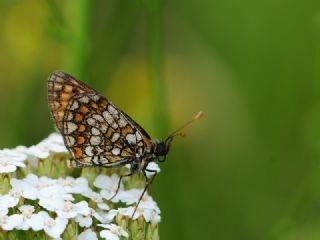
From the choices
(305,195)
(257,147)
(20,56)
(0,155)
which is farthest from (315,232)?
(20,56)

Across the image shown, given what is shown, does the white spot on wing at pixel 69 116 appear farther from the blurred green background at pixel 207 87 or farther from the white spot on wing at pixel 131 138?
the blurred green background at pixel 207 87

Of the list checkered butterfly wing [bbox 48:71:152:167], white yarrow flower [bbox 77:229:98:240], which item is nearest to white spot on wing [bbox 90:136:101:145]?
checkered butterfly wing [bbox 48:71:152:167]

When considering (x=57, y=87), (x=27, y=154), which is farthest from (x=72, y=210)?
(x=57, y=87)

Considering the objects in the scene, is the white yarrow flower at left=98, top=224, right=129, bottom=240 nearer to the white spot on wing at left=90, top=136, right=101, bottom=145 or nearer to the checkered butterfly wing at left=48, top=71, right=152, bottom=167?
the checkered butterfly wing at left=48, top=71, right=152, bottom=167

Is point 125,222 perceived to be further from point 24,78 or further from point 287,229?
point 24,78

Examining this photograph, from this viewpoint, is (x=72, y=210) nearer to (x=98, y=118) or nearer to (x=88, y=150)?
(x=88, y=150)
